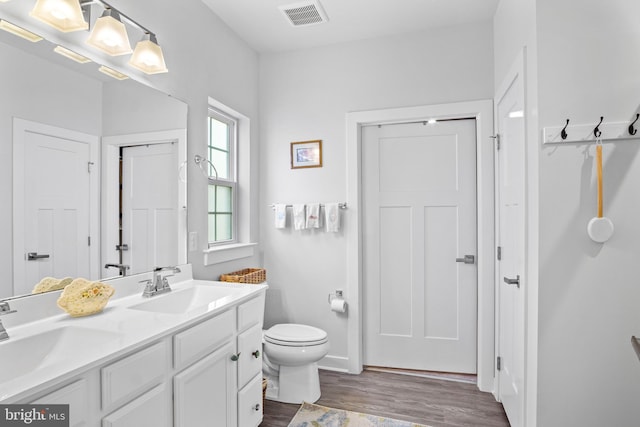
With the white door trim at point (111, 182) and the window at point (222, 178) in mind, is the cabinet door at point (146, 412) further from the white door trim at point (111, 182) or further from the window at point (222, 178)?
the window at point (222, 178)

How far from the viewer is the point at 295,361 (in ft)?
7.63

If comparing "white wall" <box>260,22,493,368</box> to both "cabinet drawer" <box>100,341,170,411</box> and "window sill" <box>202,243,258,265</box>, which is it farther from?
"cabinet drawer" <box>100,341,170,411</box>

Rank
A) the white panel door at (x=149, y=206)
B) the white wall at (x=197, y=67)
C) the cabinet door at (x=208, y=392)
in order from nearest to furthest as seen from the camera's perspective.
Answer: the cabinet door at (x=208, y=392), the white panel door at (x=149, y=206), the white wall at (x=197, y=67)

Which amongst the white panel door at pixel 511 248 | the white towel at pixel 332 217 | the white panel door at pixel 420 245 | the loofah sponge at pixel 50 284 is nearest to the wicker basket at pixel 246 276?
→ the white towel at pixel 332 217

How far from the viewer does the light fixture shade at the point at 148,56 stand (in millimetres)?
1811

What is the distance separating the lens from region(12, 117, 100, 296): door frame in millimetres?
1307

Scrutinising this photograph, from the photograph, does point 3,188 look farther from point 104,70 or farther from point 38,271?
point 104,70

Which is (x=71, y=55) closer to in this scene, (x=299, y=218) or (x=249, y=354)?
(x=249, y=354)

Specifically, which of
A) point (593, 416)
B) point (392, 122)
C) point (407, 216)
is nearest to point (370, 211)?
point (407, 216)

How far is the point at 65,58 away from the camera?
1504 mm

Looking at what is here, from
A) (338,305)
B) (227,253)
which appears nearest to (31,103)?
(227,253)

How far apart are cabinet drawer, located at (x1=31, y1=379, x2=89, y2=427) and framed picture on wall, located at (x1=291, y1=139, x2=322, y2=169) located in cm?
223

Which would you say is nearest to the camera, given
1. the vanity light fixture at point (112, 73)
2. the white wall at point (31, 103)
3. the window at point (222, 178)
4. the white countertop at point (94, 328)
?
the white countertop at point (94, 328)

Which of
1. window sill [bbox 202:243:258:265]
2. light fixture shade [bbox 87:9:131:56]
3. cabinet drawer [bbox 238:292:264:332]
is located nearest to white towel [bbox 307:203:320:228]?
window sill [bbox 202:243:258:265]
